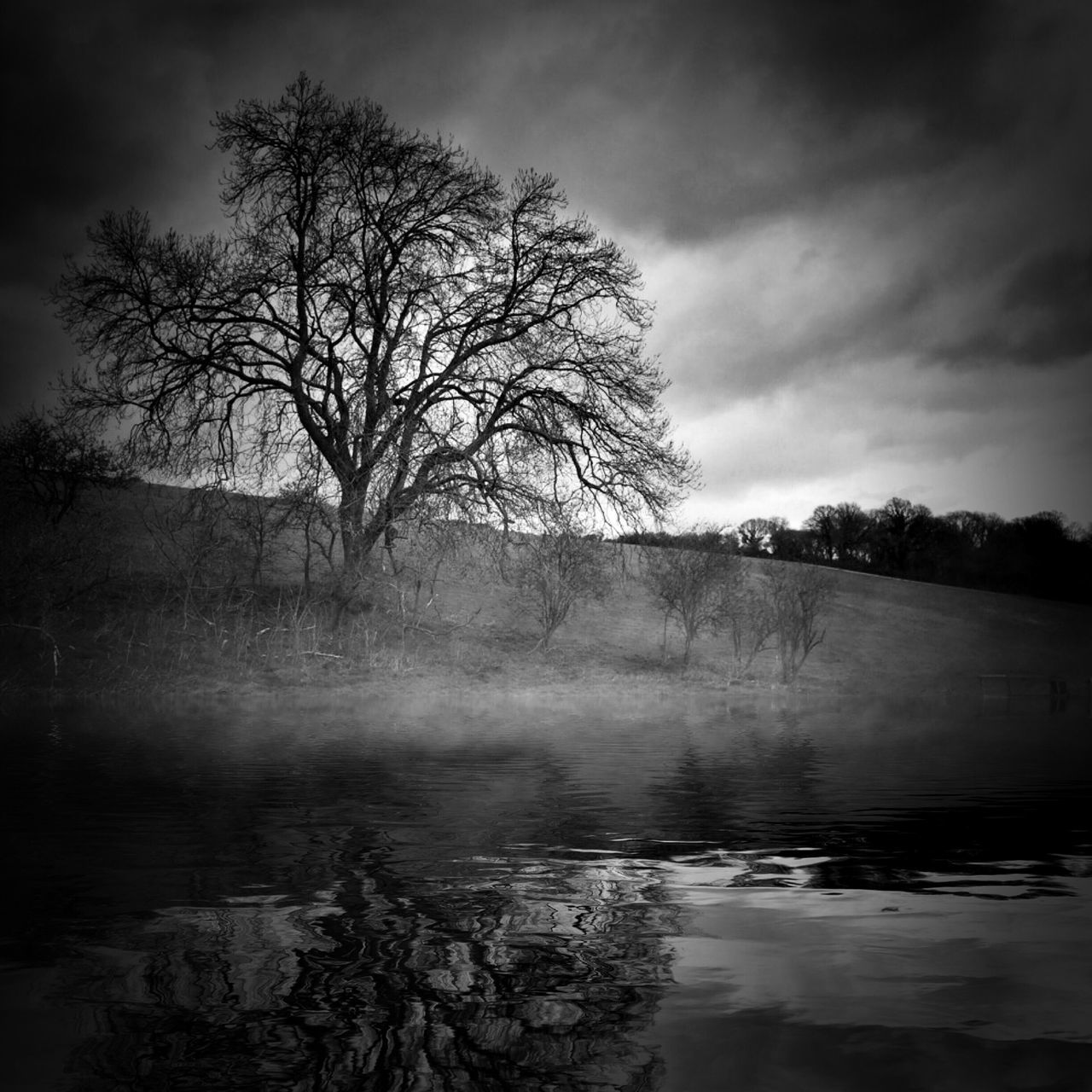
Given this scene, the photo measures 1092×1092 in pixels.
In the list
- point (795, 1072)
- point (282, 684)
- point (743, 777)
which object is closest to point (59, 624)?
point (282, 684)

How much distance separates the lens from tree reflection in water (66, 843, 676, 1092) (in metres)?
3.12

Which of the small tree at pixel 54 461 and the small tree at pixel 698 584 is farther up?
the small tree at pixel 54 461

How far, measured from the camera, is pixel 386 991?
3.78 meters

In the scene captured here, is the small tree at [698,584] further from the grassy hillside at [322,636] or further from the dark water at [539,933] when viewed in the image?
the dark water at [539,933]

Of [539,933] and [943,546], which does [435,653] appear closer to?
[539,933]

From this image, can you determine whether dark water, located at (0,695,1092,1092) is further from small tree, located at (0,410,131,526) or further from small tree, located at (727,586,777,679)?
small tree, located at (727,586,777,679)

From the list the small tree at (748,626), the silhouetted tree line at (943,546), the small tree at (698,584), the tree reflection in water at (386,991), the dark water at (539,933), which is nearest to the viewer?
the tree reflection in water at (386,991)

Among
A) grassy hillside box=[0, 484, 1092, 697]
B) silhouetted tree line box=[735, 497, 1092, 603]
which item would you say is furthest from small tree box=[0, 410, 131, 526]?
silhouetted tree line box=[735, 497, 1092, 603]

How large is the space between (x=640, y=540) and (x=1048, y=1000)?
31.0 m

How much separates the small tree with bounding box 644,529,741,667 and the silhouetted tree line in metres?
41.5

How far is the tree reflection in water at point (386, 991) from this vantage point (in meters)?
3.12

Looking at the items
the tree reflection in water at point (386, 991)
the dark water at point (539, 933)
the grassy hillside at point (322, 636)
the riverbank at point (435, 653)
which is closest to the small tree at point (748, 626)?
the riverbank at point (435, 653)

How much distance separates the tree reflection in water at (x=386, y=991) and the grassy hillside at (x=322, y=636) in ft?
69.8

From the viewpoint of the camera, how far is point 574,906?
5.20 metres
